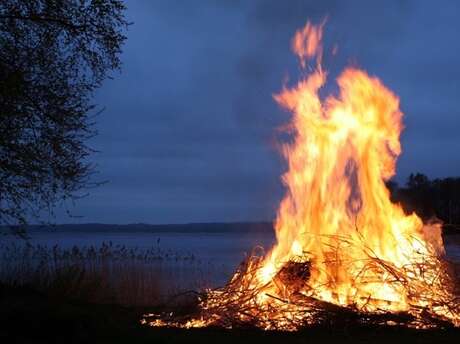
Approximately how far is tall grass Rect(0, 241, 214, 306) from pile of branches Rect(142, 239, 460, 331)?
3.06 m

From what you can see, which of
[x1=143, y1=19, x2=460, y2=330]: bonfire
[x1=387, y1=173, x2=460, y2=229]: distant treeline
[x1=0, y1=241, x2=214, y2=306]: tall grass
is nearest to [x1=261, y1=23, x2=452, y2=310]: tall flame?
[x1=143, y1=19, x2=460, y2=330]: bonfire

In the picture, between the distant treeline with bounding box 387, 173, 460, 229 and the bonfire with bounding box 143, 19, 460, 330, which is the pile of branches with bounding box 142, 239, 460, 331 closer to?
the bonfire with bounding box 143, 19, 460, 330

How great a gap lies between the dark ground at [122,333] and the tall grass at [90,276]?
3.29 metres

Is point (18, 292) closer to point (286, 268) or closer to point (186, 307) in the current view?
point (186, 307)

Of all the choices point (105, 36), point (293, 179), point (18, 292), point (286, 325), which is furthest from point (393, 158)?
point (18, 292)

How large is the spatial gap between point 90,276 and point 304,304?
575cm

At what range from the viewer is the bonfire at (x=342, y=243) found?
8.79m

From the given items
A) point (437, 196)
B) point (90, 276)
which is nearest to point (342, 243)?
point (90, 276)

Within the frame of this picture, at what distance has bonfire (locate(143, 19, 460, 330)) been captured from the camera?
346 inches

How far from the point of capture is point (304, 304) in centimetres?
873

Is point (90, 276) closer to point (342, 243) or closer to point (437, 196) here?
point (342, 243)

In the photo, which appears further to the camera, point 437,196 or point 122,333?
point 437,196

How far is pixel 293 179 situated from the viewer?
34.0ft

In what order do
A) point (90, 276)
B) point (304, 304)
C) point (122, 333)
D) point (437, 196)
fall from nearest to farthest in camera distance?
point (122, 333) → point (304, 304) → point (90, 276) → point (437, 196)
